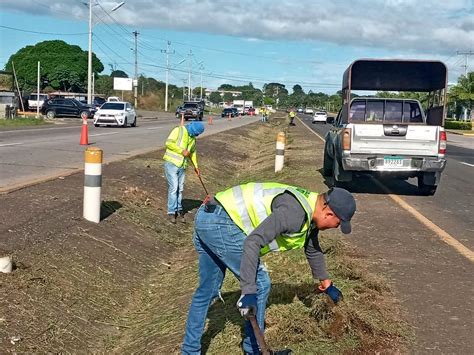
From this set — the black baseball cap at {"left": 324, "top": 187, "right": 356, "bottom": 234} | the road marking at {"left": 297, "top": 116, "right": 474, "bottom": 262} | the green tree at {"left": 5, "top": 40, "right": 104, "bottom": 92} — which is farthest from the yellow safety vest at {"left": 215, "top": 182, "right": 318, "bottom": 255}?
the green tree at {"left": 5, "top": 40, "right": 104, "bottom": 92}

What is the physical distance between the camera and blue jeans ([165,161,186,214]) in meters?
9.38

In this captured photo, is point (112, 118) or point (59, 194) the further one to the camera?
point (112, 118)

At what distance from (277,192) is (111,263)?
3862 millimetres

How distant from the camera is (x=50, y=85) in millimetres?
91312

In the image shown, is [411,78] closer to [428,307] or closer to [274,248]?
[428,307]

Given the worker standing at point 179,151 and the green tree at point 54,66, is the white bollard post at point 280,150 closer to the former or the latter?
the worker standing at point 179,151

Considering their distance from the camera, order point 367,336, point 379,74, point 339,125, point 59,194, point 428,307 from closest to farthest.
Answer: point 367,336, point 428,307, point 59,194, point 339,125, point 379,74

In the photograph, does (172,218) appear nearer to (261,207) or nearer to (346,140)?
(346,140)

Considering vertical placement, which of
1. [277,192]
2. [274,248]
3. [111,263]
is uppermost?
[277,192]

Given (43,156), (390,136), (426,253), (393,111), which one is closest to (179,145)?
(426,253)

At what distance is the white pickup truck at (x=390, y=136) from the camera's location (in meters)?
11.8

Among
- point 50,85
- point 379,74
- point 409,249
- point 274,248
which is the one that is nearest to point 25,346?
point 274,248

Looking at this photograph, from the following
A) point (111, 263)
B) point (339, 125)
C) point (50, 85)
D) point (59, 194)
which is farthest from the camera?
point (50, 85)

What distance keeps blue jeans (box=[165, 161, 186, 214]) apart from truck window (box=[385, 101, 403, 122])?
5595 millimetres
